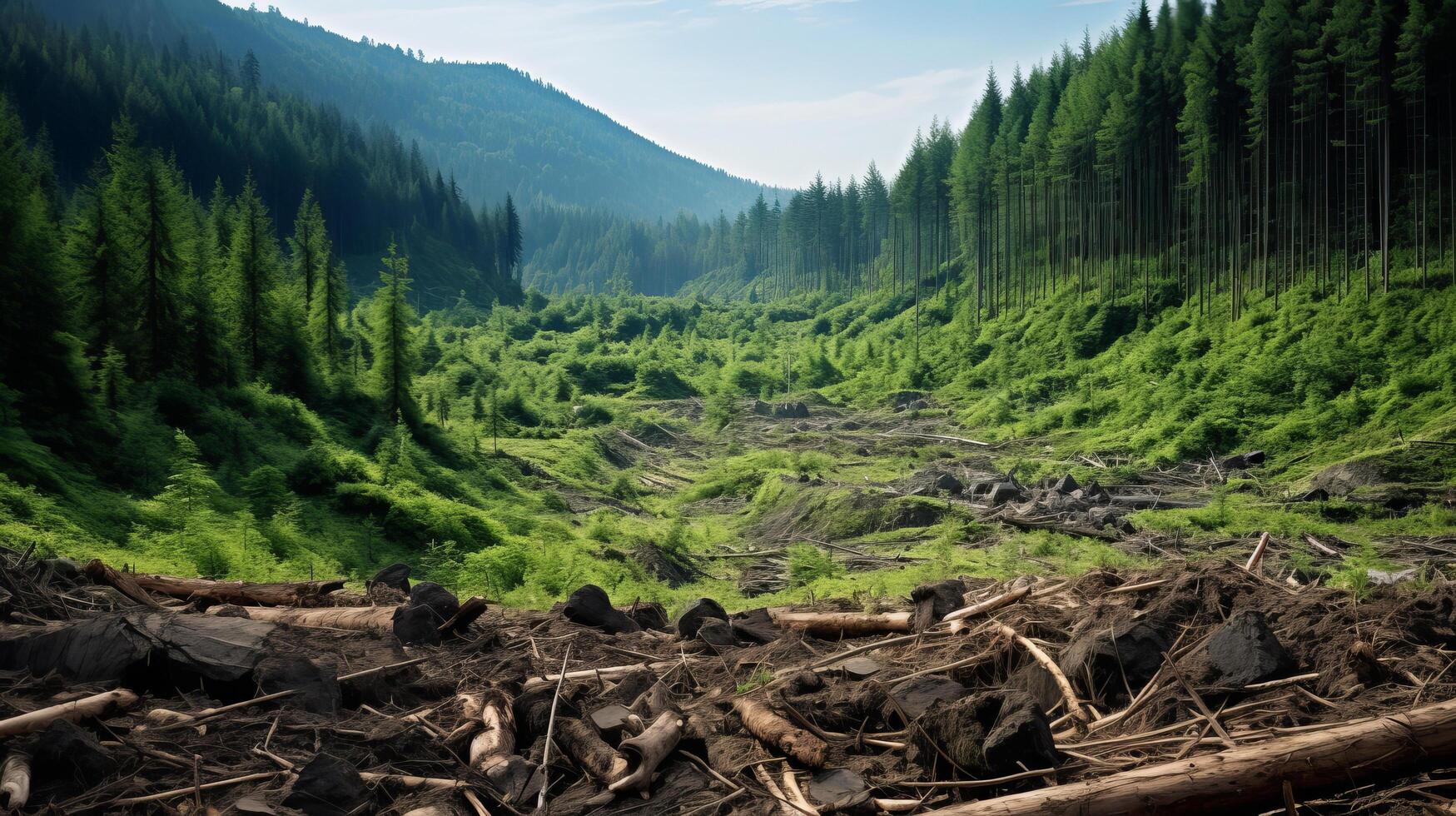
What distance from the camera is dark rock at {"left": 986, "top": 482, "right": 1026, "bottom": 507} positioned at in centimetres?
2151

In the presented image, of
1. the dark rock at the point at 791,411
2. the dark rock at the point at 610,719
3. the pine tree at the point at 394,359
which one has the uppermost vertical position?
the pine tree at the point at 394,359

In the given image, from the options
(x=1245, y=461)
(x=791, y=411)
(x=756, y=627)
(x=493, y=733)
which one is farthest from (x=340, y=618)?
(x=791, y=411)

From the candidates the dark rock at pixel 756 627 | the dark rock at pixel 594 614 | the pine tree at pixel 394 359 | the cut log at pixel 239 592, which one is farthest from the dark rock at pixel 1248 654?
the pine tree at pixel 394 359

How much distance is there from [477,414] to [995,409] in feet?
70.9

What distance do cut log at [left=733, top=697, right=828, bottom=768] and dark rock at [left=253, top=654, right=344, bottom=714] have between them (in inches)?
116

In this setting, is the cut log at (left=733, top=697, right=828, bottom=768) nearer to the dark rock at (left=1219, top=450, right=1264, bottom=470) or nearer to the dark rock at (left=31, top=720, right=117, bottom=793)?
the dark rock at (left=31, top=720, right=117, bottom=793)

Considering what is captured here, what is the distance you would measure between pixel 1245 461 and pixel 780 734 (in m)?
23.7

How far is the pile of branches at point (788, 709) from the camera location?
190 inches

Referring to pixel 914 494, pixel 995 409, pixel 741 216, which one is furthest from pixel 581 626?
pixel 741 216

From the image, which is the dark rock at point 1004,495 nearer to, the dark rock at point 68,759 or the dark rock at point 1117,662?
the dark rock at point 1117,662

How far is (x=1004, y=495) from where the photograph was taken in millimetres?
21656

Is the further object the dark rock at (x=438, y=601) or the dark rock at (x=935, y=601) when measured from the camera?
the dark rock at (x=438, y=601)

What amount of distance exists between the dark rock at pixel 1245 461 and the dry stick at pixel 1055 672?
21.0 metres

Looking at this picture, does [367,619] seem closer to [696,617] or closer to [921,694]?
[696,617]
